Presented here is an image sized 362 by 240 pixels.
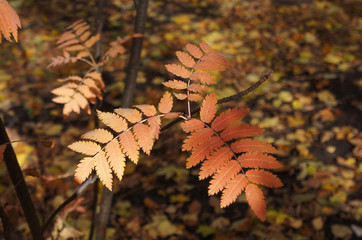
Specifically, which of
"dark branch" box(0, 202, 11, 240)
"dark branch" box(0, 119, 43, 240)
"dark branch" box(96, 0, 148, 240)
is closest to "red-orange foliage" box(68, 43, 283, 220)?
"dark branch" box(0, 119, 43, 240)

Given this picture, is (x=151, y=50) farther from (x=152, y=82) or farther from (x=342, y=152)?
(x=342, y=152)

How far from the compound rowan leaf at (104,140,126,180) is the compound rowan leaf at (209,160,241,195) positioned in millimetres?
302

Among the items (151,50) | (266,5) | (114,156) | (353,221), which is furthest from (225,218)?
(266,5)

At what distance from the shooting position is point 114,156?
102cm

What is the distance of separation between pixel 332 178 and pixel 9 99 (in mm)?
3905

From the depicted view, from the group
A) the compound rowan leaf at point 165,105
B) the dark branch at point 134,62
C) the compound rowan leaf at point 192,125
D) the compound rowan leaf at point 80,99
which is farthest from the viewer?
the dark branch at point 134,62

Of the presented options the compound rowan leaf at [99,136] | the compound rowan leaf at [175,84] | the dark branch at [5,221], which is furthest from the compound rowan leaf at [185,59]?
the dark branch at [5,221]

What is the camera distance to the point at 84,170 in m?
0.98

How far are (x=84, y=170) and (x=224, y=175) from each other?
0.45 metres

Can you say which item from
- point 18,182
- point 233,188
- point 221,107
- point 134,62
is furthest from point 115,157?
point 221,107

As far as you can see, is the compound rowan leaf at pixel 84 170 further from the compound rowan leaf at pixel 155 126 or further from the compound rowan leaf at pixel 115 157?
the compound rowan leaf at pixel 155 126

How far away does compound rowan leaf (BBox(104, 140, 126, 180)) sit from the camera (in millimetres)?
988

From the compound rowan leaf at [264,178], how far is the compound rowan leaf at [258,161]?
26 millimetres

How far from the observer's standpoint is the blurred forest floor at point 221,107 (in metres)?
2.54
